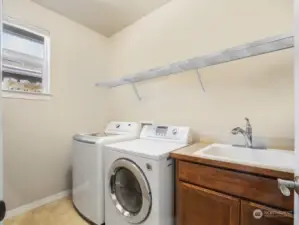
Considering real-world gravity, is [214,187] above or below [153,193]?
above

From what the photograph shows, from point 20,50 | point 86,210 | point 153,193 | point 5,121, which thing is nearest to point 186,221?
point 153,193

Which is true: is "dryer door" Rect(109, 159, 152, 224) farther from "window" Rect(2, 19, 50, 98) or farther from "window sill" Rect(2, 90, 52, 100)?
"window" Rect(2, 19, 50, 98)

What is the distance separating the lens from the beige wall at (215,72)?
1.46m

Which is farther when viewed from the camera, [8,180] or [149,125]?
[149,125]

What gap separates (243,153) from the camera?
149cm

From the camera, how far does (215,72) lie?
5.98ft

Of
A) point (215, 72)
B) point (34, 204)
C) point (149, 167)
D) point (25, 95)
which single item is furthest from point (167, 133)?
point (34, 204)

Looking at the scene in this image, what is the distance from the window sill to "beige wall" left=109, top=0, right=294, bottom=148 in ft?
3.61

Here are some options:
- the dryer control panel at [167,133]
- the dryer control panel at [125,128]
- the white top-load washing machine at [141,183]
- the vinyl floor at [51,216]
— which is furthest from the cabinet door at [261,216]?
the vinyl floor at [51,216]

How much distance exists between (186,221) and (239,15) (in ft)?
6.15

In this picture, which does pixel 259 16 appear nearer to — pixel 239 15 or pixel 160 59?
pixel 239 15

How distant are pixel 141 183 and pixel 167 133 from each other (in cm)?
69

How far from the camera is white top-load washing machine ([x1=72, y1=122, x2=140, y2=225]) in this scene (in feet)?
5.81

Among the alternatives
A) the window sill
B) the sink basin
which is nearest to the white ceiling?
the window sill
